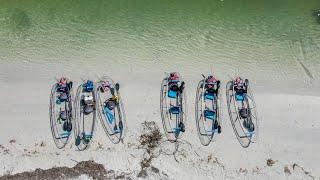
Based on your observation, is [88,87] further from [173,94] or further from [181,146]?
[181,146]

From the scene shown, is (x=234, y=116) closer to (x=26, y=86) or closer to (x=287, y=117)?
(x=287, y=117)

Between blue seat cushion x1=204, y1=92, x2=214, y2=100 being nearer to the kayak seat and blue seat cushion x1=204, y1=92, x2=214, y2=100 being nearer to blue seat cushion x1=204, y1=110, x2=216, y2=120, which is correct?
the kayak seat

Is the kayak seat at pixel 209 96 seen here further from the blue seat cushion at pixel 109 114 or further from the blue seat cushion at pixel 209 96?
the blue seat cushion at pixel 109 114

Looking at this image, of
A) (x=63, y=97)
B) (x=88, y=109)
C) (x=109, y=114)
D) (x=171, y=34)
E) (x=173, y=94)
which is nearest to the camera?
(x=88, y=109)

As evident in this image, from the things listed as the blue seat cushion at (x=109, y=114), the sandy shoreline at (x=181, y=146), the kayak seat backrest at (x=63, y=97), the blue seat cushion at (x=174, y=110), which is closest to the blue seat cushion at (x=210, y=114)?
the sandy shoreline at (x=181, y=146)

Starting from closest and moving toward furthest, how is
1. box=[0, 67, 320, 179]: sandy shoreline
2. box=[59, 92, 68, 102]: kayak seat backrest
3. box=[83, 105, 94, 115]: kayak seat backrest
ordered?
1. box=[0, 67, 320, 179]: sandy shoreline
2. box=[83, 105, 94, 115]: kayak seat backrest
3. box=[59, 92, 68, 102]: kayak seat backrest

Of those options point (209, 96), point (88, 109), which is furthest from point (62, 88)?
point (209, 96)

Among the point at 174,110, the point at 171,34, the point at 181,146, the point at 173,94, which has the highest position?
the point at 171,34

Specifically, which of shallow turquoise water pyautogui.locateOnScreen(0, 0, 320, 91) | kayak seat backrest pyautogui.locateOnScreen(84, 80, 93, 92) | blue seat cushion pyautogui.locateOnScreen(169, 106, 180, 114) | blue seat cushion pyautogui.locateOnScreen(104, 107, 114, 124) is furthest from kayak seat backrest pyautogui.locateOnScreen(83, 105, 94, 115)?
blue seat cushion pyautogui.locateOnScreen(169, 106, 180, 114)

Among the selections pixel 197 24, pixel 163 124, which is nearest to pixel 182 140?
pixel 163 124

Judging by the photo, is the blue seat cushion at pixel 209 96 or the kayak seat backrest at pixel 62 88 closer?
the kayak seat backrest at pixel 62 88

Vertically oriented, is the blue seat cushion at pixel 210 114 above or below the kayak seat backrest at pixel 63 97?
below
